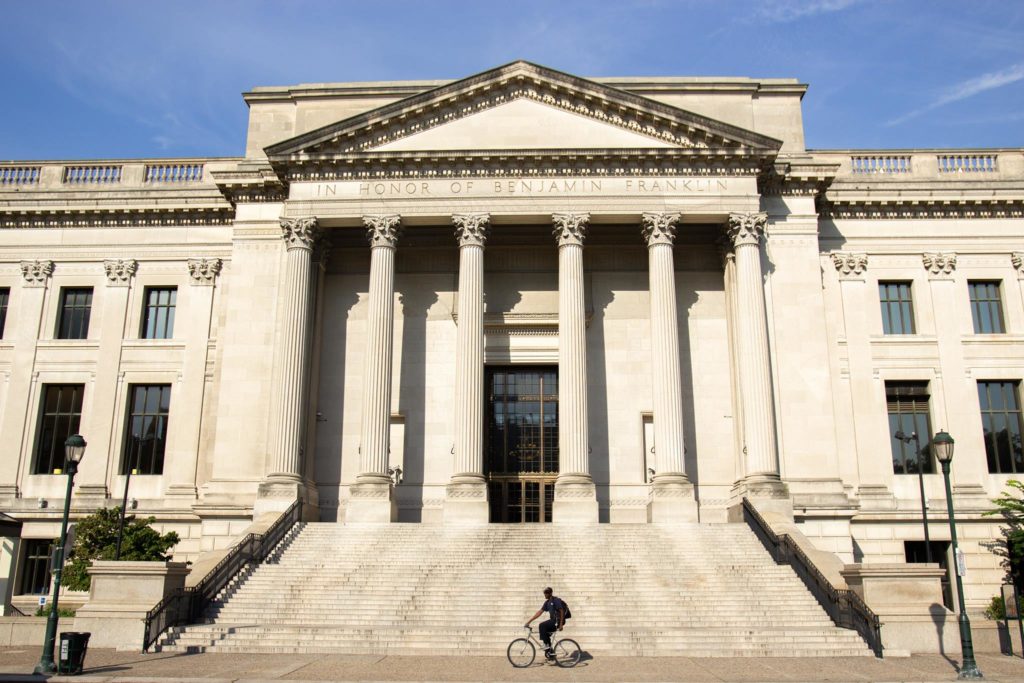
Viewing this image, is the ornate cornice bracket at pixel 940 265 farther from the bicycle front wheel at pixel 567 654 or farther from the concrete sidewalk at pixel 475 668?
the bicycle front wheel at pixel 567 654

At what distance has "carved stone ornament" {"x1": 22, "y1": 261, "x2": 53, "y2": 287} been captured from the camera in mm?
38594

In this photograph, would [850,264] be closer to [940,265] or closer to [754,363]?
[940,265]

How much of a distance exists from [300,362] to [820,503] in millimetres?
18942

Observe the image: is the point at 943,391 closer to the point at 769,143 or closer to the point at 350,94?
the point at 769,143

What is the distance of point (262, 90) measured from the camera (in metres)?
38.1

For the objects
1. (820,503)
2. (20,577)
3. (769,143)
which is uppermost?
(769,143)

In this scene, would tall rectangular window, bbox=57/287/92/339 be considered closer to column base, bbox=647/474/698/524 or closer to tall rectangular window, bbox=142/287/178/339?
tall rectangular window, bbox=142/287/178/339

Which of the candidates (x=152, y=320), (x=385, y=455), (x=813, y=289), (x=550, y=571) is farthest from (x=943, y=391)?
(x=152, y=320)

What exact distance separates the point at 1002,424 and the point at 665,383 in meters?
14.5

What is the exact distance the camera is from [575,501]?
101ft

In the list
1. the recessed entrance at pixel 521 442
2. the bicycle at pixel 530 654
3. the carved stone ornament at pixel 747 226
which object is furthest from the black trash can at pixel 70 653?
the carved stone ornament at pixel 747 226

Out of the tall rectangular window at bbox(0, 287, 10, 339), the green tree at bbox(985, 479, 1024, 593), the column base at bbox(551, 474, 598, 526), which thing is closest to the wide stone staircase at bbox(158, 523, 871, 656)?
the column base at bbox(551, 474, 598, 526)

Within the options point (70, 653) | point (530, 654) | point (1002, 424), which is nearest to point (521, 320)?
point (530, 654)

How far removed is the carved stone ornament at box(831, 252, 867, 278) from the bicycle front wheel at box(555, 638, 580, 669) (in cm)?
2272
